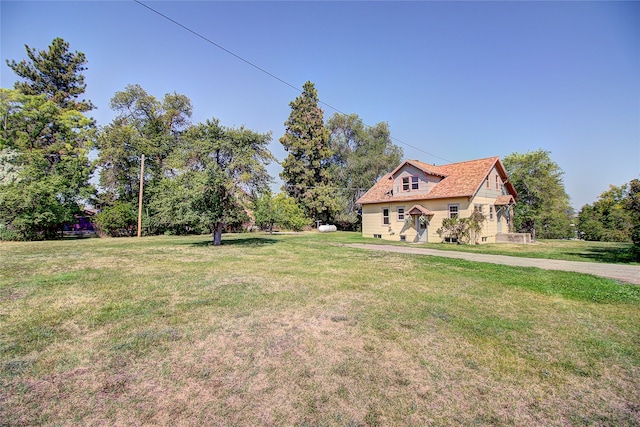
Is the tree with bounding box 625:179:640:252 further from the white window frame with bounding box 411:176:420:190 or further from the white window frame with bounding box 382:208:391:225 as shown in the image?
the white window frame with bounding box 382:208:391:225

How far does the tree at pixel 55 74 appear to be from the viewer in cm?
2933

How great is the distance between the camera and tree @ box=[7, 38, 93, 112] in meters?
29.3

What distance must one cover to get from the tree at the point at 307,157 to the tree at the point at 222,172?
62.6 ft

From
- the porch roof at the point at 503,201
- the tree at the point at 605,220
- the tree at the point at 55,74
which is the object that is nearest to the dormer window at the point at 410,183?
the porch roof at the point at 503,201

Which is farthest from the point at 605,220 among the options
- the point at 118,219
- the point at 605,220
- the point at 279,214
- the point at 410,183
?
the point at 118,219

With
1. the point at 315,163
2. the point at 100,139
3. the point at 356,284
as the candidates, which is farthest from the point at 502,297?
the point at 100,139

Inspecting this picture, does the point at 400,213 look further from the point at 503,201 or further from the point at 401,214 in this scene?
the point at 503,201

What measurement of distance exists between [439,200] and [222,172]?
1416cm

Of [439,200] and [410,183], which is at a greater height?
[410,183]

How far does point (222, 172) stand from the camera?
579 inches

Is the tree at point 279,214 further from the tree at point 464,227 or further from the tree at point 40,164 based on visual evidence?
the tree at point 464,227

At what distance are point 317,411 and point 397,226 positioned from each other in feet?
66.5

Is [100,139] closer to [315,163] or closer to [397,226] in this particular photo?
[315,163]

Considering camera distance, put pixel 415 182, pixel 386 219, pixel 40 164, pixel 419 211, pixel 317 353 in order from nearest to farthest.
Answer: pixel 317 353 < pixel 419 211 < pixel 415 182 < pixel 386 219 < pixel 40 164
